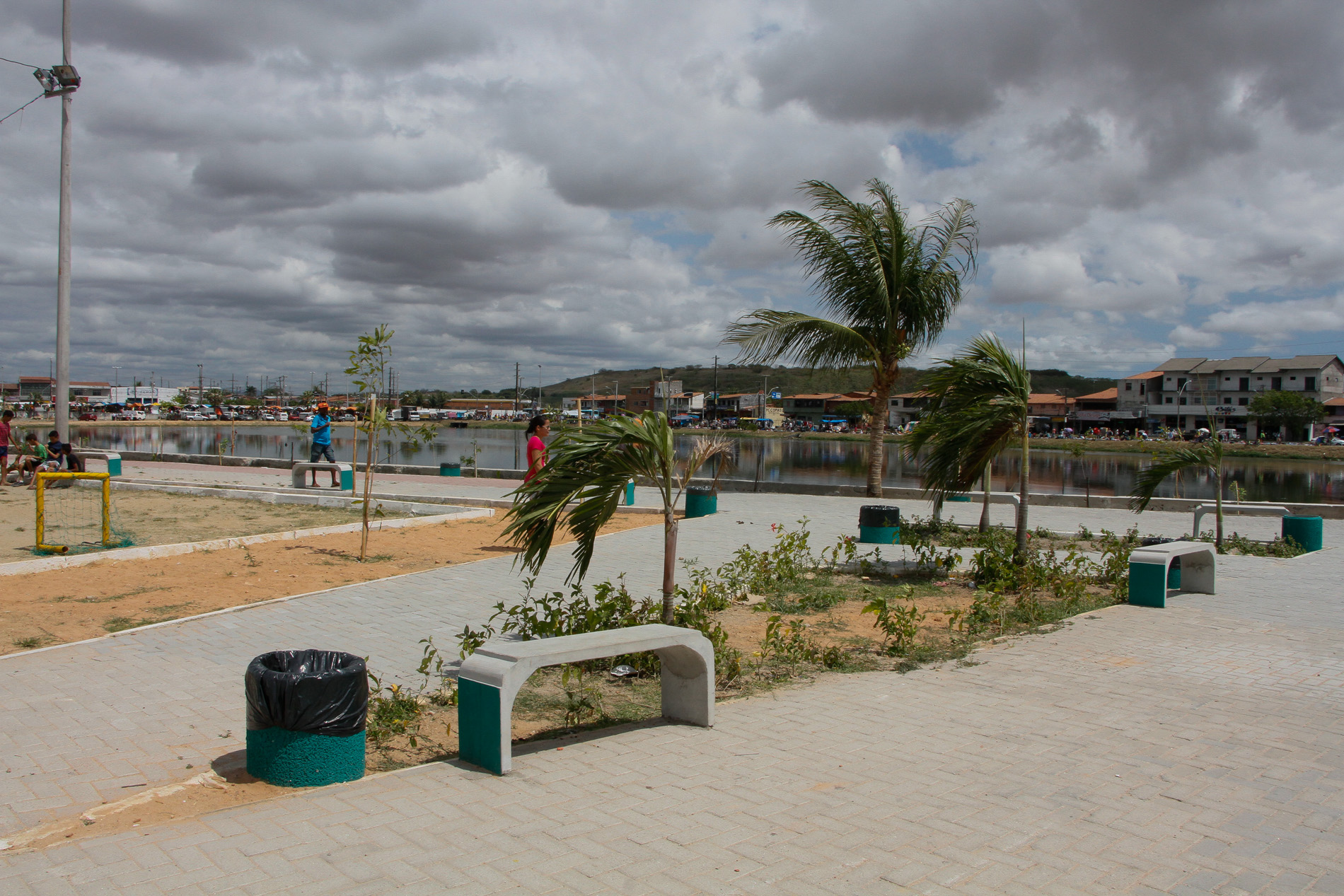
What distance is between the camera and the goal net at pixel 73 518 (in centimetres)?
1005

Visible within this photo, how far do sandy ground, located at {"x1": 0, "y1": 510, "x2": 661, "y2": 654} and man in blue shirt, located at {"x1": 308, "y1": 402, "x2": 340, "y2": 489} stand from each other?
5103 millimetres

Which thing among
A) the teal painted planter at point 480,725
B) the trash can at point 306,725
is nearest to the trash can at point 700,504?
the teal painted planter at point 480,725

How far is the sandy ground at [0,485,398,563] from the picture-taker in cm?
1134

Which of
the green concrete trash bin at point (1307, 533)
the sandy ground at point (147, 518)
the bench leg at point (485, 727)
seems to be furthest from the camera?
the green concrete trash bin at point (1307, 533)

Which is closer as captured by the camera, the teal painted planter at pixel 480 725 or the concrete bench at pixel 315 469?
the teal painted planter at pixel 480 725

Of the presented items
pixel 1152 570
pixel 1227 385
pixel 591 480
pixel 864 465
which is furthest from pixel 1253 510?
pixel 1227 385

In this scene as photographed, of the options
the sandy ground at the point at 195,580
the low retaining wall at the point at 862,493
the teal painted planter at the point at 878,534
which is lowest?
the sandy ground at the point at 195,580

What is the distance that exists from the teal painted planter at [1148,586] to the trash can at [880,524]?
13.9ft

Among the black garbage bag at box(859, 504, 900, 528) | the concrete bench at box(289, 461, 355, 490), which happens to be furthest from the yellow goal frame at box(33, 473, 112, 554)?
the black garbage bag at box(859, 504, 900, 528)

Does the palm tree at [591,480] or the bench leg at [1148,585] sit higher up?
the palm tree at [591,480]

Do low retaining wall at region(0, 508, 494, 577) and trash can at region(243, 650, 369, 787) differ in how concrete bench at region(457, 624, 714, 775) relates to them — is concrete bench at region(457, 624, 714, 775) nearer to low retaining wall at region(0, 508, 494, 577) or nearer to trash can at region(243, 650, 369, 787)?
trash can at region(243, 650, 369, 787)

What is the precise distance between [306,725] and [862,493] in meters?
17.4

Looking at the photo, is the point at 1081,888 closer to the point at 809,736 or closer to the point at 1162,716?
the point at 809,736

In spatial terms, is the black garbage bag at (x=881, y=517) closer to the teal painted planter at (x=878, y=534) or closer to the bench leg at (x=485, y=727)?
the teal painted planter at (x=878, y=534)
